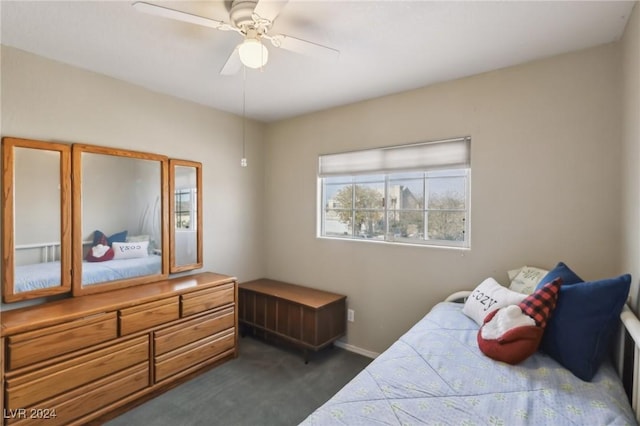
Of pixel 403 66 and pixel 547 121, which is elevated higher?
pixel 403 66

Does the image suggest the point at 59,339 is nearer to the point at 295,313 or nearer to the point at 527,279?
the point at 295,313

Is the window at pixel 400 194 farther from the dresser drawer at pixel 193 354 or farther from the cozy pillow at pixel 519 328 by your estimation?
the dresser drawer at pixel 193 354

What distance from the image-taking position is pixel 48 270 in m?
2.13

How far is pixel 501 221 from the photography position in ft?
7.54

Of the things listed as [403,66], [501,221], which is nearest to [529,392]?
[501,221]

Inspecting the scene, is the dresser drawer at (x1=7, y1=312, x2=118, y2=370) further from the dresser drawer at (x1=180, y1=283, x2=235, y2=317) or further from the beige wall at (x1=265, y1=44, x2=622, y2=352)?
the beige wall at (x1=265, y1=44, x2=622, y2=352)

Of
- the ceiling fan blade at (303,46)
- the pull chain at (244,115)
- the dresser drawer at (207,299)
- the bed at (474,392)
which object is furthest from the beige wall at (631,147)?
the dresser drawer at (207,299)

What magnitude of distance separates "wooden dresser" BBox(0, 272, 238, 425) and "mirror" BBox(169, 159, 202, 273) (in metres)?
0.25

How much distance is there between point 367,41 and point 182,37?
3.85 feet

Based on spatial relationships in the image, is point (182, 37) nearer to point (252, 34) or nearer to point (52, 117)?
point (252, 34)

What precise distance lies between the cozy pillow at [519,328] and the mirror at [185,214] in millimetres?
2585

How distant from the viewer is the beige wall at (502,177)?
196 centimetres

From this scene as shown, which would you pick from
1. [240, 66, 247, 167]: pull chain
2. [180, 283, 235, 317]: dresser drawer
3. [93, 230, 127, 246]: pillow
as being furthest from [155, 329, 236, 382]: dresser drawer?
[240, 66, 247, 167]: pull chain

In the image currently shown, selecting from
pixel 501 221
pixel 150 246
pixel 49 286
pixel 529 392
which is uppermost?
pixel 501 221
